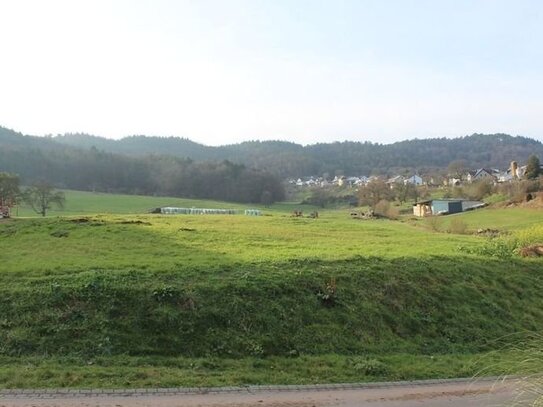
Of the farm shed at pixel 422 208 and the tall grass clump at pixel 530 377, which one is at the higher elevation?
the tall grass clump at pixel 530 377

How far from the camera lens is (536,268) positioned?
2559 cm

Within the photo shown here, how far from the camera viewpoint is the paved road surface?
31.5ft

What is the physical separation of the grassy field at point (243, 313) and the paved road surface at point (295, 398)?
2.32 ft

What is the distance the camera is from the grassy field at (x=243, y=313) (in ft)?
41.0

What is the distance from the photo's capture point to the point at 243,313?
15195 mm

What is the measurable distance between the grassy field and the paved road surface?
71 cm

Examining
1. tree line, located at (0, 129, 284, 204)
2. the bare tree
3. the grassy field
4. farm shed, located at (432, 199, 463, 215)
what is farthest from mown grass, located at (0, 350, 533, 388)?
tree line, located at (0, 129, 284, 204)

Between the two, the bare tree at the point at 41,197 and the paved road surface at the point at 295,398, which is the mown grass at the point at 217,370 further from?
the bare tree at the point at 41,197

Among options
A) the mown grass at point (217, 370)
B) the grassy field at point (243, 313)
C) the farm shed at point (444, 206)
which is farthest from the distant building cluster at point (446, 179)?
the mown grass at point (217, 370)

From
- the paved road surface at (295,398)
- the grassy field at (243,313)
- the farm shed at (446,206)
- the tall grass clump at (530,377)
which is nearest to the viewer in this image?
the tall grass clump at (530,377)

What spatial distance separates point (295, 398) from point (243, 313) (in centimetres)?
495

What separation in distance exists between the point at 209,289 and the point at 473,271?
1155 cm

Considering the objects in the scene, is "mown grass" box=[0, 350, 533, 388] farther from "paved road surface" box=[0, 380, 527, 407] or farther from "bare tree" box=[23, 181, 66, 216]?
"bare tree" box=[23, 181, 66, 216]

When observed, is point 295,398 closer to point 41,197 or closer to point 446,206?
point 41,197
